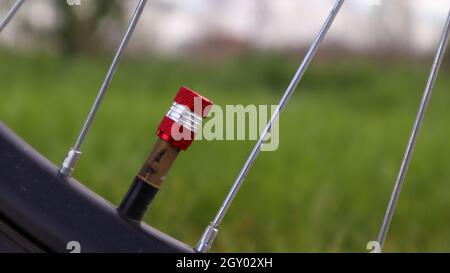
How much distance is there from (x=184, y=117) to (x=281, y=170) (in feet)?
3.17

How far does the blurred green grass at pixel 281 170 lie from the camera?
3.85 feet

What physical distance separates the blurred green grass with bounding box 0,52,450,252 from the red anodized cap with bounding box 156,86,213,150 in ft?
1.89

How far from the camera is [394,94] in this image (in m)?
3.30

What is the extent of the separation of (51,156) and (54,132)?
0.19 meters

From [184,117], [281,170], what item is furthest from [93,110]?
[281,170]

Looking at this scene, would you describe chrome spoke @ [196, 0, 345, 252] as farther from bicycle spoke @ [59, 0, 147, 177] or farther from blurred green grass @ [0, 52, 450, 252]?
blurred green grass @ [0, 52, 450, 252]

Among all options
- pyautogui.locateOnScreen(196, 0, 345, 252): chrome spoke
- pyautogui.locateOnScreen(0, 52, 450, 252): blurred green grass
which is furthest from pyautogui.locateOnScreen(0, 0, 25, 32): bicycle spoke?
pyautogui.locateOnScreen(0, 52, 450, 252): blurred green grass

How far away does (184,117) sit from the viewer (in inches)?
19.3

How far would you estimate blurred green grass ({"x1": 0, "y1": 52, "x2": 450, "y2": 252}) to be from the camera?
46.3 inches

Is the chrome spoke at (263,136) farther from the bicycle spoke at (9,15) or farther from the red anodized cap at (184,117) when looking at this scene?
the bicycle spoke at (9,15)

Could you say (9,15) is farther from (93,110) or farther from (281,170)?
(281,170)

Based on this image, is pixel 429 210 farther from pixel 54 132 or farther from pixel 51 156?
pixel 54 132
